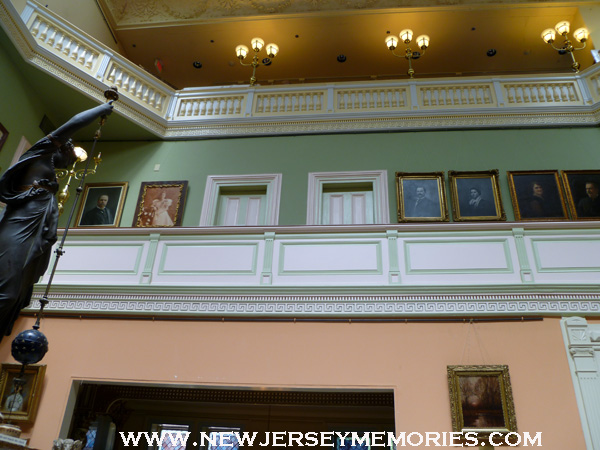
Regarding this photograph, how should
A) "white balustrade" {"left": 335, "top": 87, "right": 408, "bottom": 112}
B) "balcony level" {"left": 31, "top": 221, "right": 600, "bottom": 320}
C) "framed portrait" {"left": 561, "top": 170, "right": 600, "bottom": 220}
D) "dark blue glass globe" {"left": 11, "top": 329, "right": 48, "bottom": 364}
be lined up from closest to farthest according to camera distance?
1. "dark blue glass globe" {"left": 11, "top": 329, "right": 48, "bottom": 364}
2. "balcony level" {"left": 31, "top": 221, "right": 600, "bottom": 320}
3. "framed portrait" {"left": 561, "top": 170, "right": 600, "bottom": 220}
4. "white balustrade" {"left": 335, "top": 87, "right": 408, "bottom": 112}

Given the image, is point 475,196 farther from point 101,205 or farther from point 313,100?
point 101,205

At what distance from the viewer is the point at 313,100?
35.0 feet

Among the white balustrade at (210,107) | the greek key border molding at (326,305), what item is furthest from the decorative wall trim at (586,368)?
the white balustrade at (210,107)

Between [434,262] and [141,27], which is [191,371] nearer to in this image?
[434,262]

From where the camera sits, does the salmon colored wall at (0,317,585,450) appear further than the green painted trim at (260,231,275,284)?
No

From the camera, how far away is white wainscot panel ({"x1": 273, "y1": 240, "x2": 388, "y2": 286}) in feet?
23.9

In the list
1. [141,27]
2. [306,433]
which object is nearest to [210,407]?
[306,433]

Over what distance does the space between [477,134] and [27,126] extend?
343 inches

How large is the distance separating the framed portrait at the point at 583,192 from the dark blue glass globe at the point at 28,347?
8.34 m

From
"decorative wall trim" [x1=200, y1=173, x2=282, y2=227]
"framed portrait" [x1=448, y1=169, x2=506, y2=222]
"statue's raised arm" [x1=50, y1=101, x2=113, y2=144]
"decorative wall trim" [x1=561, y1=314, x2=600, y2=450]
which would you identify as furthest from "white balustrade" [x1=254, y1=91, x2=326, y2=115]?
"decorative wall trim" [x1=561, y1=314, x2=600, y2=450]

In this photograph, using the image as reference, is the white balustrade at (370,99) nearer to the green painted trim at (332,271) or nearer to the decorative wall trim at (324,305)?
the green painted trim at (332,271)

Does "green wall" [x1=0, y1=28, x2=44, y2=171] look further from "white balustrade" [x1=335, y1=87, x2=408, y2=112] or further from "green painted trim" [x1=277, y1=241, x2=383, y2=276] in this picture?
"white balustrade" [x1=335, y1=87, x2=408, y2=112]

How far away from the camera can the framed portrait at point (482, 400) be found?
599 centimetres

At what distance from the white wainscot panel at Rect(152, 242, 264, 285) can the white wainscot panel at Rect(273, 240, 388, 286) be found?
1.38 feet
